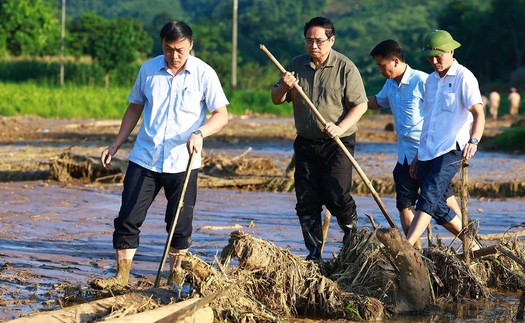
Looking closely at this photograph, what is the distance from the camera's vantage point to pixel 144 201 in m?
6.77

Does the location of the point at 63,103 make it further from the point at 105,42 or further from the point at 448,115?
the point at 448,115

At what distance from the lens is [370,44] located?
374 feet

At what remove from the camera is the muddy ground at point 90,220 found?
744cm

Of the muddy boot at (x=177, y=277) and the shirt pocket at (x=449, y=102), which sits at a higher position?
the shirt pocket at (x=449, y=102)

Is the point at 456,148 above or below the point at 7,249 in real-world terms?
above

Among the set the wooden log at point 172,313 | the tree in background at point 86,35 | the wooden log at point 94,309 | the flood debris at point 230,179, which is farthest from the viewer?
the tree in background at point 86,35

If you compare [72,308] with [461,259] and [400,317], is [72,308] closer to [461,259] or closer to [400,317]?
[400,317]

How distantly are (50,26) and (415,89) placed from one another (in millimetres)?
44964

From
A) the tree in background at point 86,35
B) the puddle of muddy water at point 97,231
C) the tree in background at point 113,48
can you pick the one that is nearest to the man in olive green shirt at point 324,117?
the puddle of muddy water at point 97,231

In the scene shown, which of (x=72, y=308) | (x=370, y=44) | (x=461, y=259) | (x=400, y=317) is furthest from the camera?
(x=370, y=44)

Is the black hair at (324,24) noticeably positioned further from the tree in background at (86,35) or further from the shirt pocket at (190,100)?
the tree in background at (86,35)

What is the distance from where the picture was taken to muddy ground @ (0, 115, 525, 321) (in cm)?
744

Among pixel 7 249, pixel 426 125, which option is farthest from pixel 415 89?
pixel 7 249

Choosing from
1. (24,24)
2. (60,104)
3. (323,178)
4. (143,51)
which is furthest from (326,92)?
(143,51)
